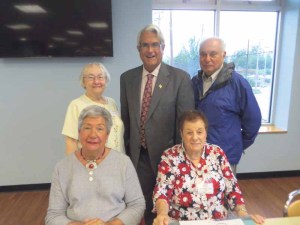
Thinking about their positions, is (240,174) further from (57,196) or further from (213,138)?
(57,196)

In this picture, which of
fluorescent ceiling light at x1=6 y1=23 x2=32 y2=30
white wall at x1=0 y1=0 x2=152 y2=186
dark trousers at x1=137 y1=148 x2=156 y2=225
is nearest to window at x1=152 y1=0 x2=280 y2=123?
white wall at x1=0 y1=0 x2=152 y2=186

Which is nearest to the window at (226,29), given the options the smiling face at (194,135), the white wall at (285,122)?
the white wall at (285,122)

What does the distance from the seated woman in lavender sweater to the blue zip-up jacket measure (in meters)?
0.69

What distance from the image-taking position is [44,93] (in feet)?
10.0

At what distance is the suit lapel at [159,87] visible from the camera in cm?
170

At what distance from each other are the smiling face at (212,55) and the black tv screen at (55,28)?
1.46 meters

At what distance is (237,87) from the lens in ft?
5.79

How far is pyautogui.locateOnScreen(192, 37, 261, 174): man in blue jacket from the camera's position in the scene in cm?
174

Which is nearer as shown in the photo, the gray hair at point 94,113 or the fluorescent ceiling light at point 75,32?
the gray hair at point 94,113

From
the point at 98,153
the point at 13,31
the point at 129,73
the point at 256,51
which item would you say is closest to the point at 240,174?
the point at 256,51

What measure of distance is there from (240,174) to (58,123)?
255cm

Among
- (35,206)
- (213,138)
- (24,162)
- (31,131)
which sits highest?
(213,138)

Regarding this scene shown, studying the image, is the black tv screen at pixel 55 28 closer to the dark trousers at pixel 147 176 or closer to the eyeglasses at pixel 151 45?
the eyeglasses at pixel 151 45

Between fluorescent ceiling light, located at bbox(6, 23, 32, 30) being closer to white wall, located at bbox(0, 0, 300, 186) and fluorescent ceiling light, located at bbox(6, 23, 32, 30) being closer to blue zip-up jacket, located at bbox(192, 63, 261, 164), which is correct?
white wall, located at bbox(0, 0, 300, 186)
